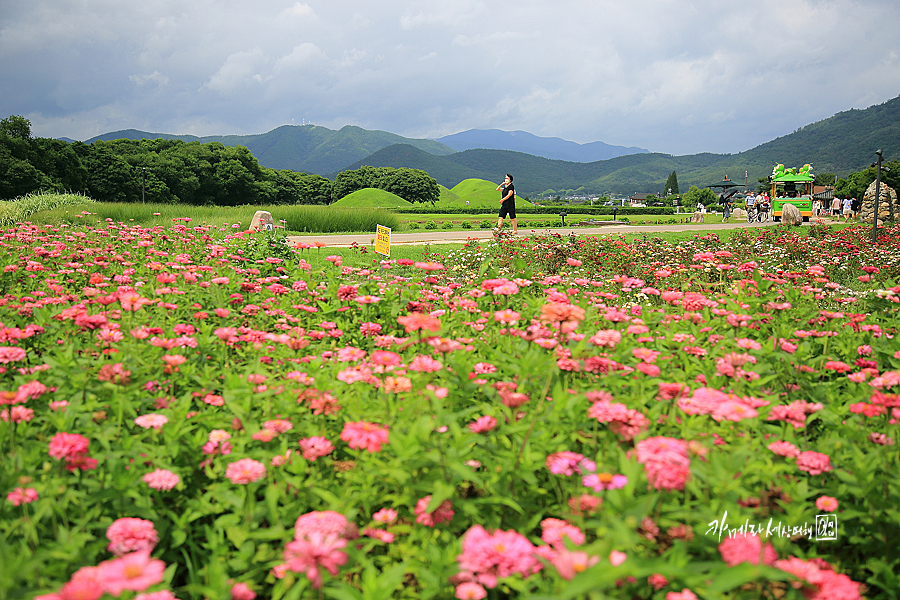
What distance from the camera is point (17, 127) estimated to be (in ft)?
131

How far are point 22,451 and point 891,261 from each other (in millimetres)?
9507

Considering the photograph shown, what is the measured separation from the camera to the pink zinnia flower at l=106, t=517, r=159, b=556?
1.35 metres

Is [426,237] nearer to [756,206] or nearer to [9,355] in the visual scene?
[9,355]

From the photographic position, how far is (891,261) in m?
7.20

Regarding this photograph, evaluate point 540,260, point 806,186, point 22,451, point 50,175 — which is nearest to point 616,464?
point 22,451

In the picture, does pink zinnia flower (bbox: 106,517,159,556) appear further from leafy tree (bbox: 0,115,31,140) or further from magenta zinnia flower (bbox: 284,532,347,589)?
leafy tree (bbox: 0,115,31,140)

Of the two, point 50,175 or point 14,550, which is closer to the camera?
point 14,550

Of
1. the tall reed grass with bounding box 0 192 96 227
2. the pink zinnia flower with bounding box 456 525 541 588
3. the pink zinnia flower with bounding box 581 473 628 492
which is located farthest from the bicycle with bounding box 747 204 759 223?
the pink zinnia flower with bounding box 456 525 541 588

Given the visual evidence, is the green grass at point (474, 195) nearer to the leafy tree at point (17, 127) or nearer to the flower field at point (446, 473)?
the leafy tree at point (17, 127)

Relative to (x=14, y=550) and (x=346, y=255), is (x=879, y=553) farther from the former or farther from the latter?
(x=346, y=255)

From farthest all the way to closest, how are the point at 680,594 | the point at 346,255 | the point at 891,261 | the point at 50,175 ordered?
the point at 50,175
the point at 346,255
the point at 891,261
the point at 680,594

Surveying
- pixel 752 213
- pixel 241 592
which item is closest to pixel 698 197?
pixel 752 213

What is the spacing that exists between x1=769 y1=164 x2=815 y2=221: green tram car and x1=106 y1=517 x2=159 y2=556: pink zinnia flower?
34.1 m

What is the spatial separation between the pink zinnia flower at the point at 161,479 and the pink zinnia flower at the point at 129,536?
16 centimetres
